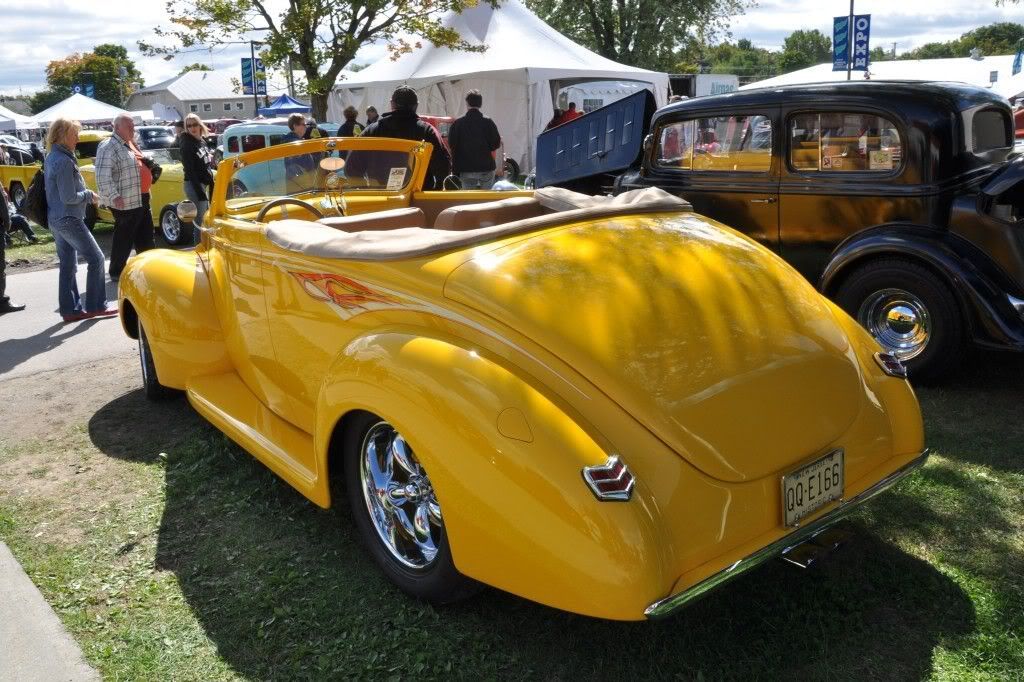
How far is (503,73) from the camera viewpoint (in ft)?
62.2

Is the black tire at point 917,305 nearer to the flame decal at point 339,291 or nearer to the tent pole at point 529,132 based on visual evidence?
the flame decal at point 339,291

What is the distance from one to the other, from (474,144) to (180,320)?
6287mm

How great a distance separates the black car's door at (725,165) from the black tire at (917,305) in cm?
77

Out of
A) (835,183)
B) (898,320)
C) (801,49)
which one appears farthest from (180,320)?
(801,49)

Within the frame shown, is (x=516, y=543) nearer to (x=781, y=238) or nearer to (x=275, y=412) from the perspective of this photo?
(x=275, y=412)

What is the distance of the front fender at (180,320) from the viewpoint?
4297 mm

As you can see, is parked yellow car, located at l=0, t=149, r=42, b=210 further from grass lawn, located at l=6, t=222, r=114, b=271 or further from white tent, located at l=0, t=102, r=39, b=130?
white tent, located at l=0, t=102, r=39, b=130

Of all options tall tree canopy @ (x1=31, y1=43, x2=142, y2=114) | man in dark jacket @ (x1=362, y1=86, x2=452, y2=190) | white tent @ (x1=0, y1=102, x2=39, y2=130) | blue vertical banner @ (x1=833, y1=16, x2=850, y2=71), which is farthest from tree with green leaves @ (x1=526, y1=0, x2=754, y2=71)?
tall tree canopy @ (x1=31, y1=43, x2=142, y2=114)

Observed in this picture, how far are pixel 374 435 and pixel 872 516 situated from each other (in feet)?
6.78

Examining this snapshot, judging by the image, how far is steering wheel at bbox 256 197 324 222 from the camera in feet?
13.3

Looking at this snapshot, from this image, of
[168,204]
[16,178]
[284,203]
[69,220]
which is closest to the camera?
[284,203]

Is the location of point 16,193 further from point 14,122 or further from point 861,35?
point 14,122

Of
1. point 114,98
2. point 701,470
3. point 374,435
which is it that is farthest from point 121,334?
point 114,98

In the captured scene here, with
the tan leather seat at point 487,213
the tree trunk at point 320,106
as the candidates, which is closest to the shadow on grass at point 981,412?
the tan leather seat at point 487,213
